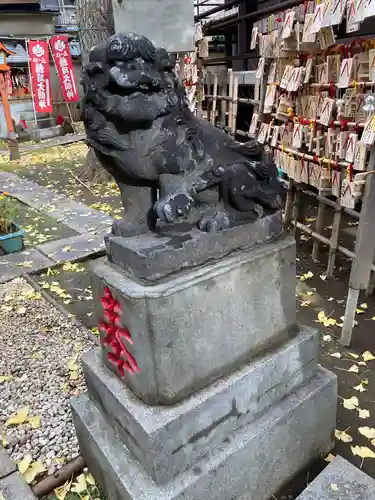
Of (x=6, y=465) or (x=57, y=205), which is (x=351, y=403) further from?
(x=57, y=205)

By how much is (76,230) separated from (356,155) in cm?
464

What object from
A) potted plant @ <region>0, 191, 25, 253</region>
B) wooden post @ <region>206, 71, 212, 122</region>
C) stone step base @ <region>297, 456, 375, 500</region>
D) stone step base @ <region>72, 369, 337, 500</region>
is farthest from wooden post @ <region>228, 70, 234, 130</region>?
stone step base @ <region>297, 456, 375, 500</region>

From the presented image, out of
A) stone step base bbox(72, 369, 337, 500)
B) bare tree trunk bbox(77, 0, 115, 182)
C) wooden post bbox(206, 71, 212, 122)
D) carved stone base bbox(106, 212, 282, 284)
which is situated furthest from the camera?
bare tree trunk bbox(77, 0, 115, 182)

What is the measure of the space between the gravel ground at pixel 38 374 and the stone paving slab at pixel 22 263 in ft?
1.10

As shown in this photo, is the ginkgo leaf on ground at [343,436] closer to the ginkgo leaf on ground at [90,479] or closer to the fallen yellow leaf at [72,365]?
the ginkgo leaf on ground at [90,479]

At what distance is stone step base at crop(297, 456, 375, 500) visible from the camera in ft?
7.39

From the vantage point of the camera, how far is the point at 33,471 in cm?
273

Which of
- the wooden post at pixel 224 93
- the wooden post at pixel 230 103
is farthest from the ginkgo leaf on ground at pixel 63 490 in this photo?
the wooden post at pixel 224 93

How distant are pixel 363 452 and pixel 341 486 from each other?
1.80 ft

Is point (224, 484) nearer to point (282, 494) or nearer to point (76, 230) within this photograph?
point (282, 494)

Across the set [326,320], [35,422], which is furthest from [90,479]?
[326,320]

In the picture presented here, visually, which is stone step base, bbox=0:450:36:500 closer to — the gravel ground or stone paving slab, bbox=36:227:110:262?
the gravel ground

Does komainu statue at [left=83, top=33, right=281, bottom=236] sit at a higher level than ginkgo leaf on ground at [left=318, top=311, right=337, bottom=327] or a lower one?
higher

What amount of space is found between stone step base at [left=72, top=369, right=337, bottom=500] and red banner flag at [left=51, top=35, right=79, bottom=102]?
557 inches
